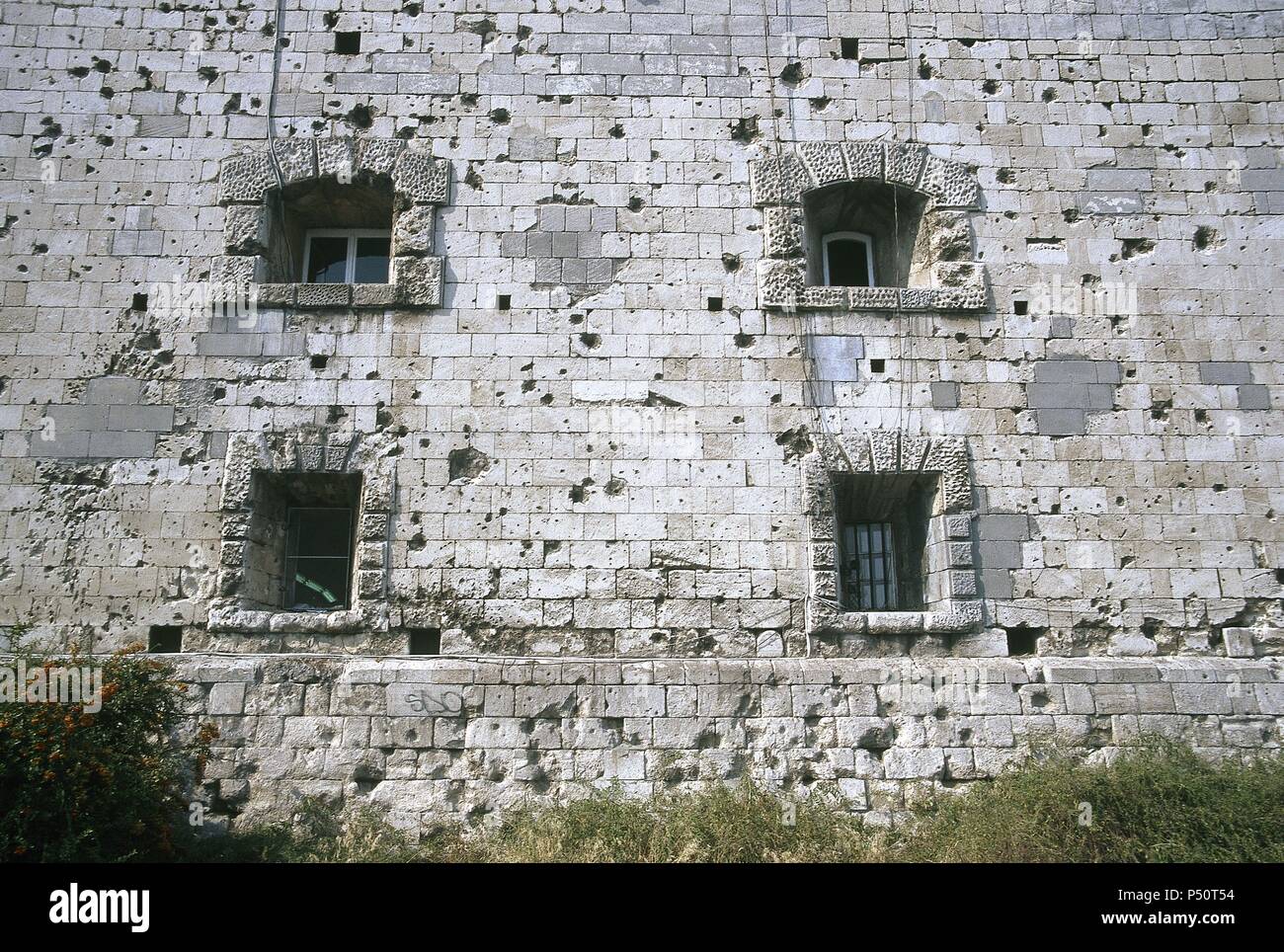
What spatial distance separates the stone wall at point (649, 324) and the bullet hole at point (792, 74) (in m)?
0.02

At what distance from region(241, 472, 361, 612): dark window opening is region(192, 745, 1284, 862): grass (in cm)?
172

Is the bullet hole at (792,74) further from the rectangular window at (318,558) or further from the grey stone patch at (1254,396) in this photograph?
the rectangular window at (318,558)

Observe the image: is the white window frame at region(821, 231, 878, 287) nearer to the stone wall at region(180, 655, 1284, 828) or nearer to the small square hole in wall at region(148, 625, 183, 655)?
the stone wall at region(180, 655, 1284, 828)

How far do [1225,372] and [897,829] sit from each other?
15.3 feet

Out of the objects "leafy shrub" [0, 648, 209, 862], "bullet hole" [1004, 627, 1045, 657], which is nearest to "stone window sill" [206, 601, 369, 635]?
"leafy shrub" [0, 648, 209, 862]

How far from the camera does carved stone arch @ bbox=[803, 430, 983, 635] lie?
7340 millimetres

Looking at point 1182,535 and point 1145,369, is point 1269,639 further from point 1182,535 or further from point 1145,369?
point 1145,369

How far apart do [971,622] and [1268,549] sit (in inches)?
99.2

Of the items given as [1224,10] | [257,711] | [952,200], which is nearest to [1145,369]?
[952,200]

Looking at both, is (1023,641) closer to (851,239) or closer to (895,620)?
(895,620)

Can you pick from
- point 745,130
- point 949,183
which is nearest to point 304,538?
point 745,130

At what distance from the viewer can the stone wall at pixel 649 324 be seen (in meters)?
7.40

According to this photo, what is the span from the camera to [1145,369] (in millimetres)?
7945

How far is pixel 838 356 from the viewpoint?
7.87 metres
